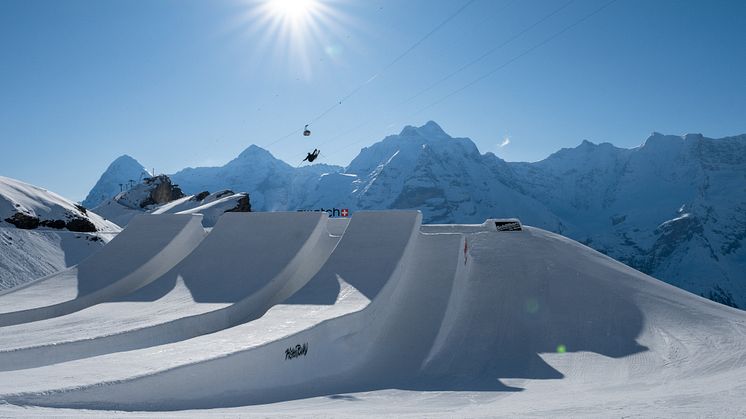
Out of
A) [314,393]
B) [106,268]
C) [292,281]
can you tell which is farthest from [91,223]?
[314,393]

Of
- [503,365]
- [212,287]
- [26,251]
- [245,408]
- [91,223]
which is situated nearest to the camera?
[245,408]

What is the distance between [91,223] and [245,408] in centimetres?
2678

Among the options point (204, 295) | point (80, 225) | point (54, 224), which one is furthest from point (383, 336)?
point (54, 224)

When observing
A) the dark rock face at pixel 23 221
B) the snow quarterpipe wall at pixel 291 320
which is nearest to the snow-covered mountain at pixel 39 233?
the dark rock face at pixel 23 221

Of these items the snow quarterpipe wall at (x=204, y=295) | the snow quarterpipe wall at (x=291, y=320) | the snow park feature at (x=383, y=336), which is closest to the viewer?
the snow quarterpipe wall at (x=291, y=320)

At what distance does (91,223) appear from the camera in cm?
3078

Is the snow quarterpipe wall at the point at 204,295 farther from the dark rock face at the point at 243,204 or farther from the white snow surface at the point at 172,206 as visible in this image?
the dark rock face at the point at 243,204

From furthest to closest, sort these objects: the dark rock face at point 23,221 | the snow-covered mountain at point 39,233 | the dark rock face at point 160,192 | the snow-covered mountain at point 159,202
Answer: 1. the dark rock face at point 160,192
2. the snow-covered mountain at point 159,202
3. the dark rock face at point 23,221
4. the snow-covered mountain at point 39,233

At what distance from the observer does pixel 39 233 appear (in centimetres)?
2706

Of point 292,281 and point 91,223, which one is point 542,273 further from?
point 91,223

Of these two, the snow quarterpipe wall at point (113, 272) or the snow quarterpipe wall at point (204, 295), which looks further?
the snow quarterpipe wall at point (113, 272)

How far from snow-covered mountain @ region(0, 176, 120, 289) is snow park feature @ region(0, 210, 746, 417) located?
999 centimetres

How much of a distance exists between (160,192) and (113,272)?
59.0 metres

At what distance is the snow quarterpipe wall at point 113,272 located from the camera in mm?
15625
